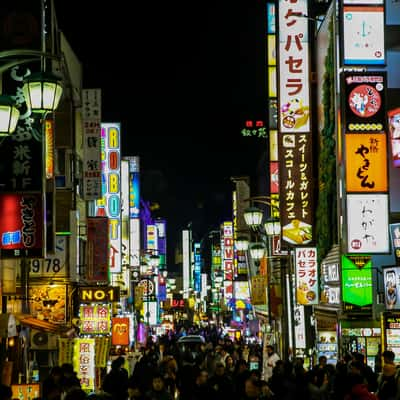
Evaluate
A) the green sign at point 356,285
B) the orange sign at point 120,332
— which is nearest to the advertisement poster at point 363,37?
the green sign at point 356,285

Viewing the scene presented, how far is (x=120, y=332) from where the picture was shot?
3131cm

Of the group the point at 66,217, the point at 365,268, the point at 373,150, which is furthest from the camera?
the point at 66,217

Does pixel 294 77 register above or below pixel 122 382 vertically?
above

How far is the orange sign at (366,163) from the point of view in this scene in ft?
69.8

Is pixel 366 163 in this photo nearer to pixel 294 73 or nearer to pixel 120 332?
pixel 294 73

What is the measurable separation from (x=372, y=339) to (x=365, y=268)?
1.91 metres

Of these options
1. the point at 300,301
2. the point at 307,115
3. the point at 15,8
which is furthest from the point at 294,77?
the point at 15,8

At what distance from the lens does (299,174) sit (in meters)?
29.0

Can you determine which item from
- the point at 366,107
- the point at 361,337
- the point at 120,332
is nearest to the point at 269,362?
the point at 361,337

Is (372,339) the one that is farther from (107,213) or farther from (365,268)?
(107,213)

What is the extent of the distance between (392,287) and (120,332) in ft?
41.4

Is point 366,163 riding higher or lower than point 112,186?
lower

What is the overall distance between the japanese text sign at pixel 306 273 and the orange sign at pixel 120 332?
5.84 m

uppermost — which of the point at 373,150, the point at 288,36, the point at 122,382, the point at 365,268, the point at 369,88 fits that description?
the point at 288,36
